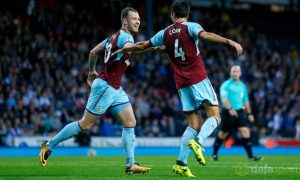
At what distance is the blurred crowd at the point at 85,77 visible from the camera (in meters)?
26.5

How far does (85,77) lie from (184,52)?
17.2 metres

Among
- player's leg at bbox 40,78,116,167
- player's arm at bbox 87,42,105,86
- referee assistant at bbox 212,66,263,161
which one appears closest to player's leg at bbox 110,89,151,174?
player's leg at bbox 40,78,116,167

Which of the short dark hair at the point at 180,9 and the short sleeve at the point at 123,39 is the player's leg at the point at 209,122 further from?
the short sleeve at the point at 123,39

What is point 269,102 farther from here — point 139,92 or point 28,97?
point 28,97

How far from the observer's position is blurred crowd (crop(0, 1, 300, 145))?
26484mm

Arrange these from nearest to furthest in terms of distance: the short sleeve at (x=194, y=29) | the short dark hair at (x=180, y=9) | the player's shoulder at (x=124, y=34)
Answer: the short sleeve at (x=194, y=29) < the short dark hair at (x=180, y=9) < the player's shoulder at (x=124, y=34)

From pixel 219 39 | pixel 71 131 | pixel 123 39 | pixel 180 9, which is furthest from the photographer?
pixel 71 131

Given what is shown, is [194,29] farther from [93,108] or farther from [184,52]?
[93,108]

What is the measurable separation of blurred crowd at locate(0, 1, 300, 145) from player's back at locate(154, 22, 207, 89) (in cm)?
1408

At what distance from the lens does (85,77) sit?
28.8m

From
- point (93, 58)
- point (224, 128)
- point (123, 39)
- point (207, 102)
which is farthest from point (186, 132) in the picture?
point (224, 128)

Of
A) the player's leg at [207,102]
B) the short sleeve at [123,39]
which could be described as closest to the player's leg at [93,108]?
the short sleeve at [123,39]

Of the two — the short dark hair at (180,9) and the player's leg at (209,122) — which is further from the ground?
the short dark hair at (180,9)

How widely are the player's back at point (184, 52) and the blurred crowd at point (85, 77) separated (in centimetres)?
1408
